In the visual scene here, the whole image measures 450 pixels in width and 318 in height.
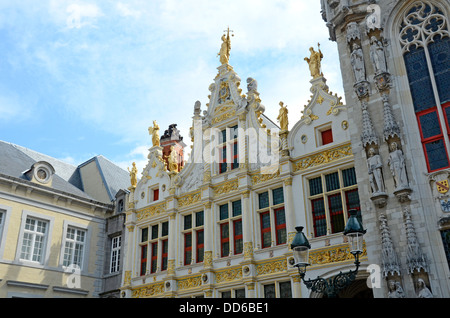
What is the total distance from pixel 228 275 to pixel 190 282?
189 cm

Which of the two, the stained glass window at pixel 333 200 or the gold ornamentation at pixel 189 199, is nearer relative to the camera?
the stained glass window at pixel 333 200

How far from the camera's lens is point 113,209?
23.7m

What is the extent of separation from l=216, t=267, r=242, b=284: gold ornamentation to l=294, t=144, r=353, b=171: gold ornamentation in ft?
14.3

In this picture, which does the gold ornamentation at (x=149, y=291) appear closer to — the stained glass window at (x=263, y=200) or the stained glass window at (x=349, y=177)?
the stained glass window at (x=263, y=200)

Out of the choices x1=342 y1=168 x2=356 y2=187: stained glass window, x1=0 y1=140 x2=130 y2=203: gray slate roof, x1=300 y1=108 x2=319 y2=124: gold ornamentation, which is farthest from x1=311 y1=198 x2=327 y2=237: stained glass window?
x1=0 y1=140 x2=130 y2=203: gray slate roof

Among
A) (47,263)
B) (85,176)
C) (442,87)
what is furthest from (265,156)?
(85,176)

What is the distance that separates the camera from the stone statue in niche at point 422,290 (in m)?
11.2

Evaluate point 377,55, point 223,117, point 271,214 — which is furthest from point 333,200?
point 223,117

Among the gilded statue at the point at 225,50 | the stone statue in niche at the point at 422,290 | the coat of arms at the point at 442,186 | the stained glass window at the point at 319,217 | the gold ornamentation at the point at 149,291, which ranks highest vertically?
the gilded statue at the point at 225,50

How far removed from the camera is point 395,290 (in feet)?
38.3

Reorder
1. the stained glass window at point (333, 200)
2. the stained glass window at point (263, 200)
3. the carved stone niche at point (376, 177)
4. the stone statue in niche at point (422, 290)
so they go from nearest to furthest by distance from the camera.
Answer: the stone statue in niche at point (422, 290) → the carved stone niche at point (376, 177) → the stained glass window at point (333, 200) → the stained glass window at point (263, 200)

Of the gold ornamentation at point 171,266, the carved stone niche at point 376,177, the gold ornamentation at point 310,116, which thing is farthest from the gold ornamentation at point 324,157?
the gold ornamentation at point 171,266

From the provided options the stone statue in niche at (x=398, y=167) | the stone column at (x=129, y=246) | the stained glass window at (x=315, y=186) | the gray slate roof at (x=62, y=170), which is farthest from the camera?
the gray slate roof at (x=62, y=170)

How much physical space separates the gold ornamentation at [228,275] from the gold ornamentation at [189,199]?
11.2 ft
